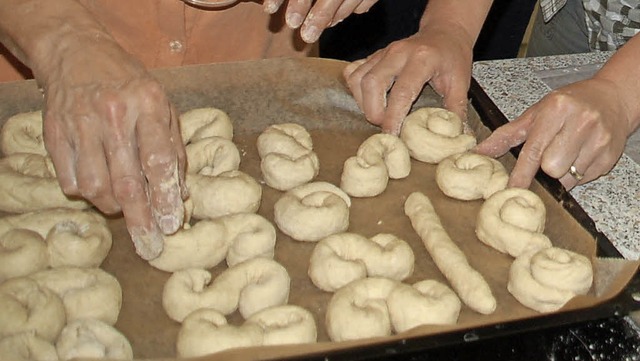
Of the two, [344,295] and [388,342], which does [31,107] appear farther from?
[388,342]

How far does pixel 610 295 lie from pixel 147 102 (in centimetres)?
80

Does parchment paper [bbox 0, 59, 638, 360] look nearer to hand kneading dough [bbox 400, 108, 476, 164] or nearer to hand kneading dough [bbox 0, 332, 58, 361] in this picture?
hand kneading dough [bbox 400, 108, 476, 164]

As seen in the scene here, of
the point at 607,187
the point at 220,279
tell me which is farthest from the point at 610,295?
the point at 220,279

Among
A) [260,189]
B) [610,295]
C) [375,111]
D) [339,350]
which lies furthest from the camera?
[375,111]

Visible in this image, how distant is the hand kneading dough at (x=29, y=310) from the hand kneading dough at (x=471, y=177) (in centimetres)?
80

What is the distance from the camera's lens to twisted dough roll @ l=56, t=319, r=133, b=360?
1.30m

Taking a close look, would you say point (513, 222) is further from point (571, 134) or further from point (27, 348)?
point (27, 348)

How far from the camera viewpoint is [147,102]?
137 centimetres

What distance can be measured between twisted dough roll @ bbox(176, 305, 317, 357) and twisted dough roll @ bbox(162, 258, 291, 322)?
0.12 feet

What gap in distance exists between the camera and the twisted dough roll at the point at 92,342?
1302 millimetres

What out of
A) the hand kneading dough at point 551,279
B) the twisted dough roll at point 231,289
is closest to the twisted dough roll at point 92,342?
the twisted dough roll at point 231,289

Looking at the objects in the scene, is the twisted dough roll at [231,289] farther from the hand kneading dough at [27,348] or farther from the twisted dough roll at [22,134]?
the twisted dough roll at [22,134]

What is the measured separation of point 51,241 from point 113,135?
0.95 feet

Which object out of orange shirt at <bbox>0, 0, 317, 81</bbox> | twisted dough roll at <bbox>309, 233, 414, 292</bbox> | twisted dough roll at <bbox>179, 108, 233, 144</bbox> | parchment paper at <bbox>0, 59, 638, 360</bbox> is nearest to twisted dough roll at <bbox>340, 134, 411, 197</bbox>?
parchment paper at <bbox>0, 59, 638, 360</bbox>
